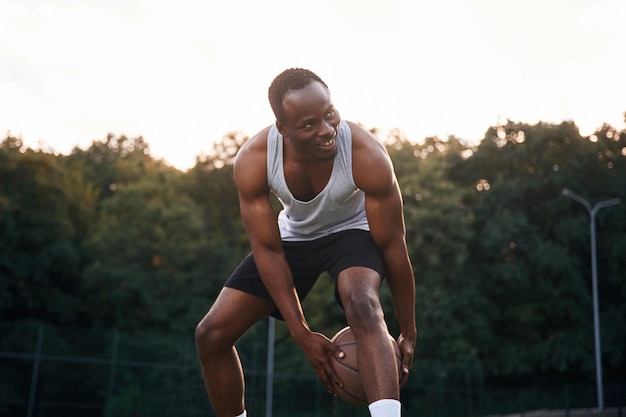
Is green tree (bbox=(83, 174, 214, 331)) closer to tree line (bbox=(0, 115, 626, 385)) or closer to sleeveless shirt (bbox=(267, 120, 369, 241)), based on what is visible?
tree line (bbox=(0, 115, 626, 385))

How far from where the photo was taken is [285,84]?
4266 millimetres

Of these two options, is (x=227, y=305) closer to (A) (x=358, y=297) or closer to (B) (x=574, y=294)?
(A) (x=358, y=297)

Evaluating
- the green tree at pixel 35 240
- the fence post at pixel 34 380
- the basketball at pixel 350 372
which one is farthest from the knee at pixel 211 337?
the green tree at pixel 35 240

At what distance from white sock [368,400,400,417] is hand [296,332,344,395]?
442 millimetres

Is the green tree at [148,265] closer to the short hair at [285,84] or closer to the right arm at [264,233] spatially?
the right arm at [264,233]

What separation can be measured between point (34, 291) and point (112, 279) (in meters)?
2.95

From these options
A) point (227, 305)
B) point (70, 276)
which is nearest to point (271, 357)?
point (70, 276)

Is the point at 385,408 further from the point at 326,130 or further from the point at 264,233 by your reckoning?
the point at 326,130

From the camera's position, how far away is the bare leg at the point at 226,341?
4684mm

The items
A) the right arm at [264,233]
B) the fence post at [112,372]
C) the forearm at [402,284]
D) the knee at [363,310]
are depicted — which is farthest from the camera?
the fence post at [112,372]

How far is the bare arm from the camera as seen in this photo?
171 inches

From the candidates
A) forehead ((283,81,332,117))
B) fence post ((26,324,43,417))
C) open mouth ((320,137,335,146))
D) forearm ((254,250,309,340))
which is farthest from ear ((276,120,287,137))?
fence post ((26,324,43,417))

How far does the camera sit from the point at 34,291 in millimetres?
31281

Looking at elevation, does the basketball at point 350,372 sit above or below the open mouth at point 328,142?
below
